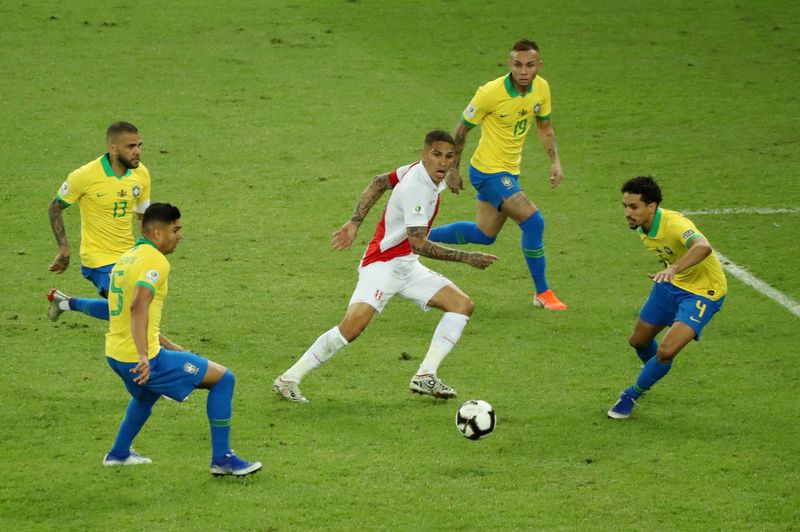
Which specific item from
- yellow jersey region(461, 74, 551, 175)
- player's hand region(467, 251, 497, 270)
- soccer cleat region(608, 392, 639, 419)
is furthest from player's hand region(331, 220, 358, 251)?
yellow jersey region(461, 74, 551, 175)

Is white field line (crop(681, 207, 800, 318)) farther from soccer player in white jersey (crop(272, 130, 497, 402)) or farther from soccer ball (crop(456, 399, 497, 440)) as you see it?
soccer ball (crop(456, 399, 497, 440))

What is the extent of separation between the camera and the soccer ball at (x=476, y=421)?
9242mm

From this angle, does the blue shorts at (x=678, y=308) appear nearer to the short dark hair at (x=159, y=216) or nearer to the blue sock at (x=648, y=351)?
the blue sock at (x=648, y=351)

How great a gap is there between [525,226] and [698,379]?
2.73m

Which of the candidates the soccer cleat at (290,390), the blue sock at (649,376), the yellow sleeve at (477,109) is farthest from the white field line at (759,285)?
the soccer cleat at (290,390)

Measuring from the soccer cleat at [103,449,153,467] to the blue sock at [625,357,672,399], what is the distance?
389 cm

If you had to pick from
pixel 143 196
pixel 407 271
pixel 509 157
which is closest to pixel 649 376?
pixel 407 271

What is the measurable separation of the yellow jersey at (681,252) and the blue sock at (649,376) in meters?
0.69

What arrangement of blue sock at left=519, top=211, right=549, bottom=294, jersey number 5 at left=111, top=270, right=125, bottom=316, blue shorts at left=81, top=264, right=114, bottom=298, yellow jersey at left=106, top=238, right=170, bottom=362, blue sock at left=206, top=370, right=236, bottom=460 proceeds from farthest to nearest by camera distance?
blue sock at left=519, top=211, right=549, bottom=294 < blue shorts at left=81, top=264, right=114, bottom=298 < blue sock at left=206, top=370, right=236, bottom=460 < jersey number 5 at left=111, top=270, right=125, bottom=316 < yellow jersey at left=106, top=238, right=170, bottom=362

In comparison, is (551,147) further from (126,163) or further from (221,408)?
(221,408)

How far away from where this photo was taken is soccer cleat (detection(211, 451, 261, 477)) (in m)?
8.75

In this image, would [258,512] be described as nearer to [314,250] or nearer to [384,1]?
[314,250]

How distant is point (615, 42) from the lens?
2312cm

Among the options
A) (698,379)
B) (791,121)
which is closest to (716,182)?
(791,121)
